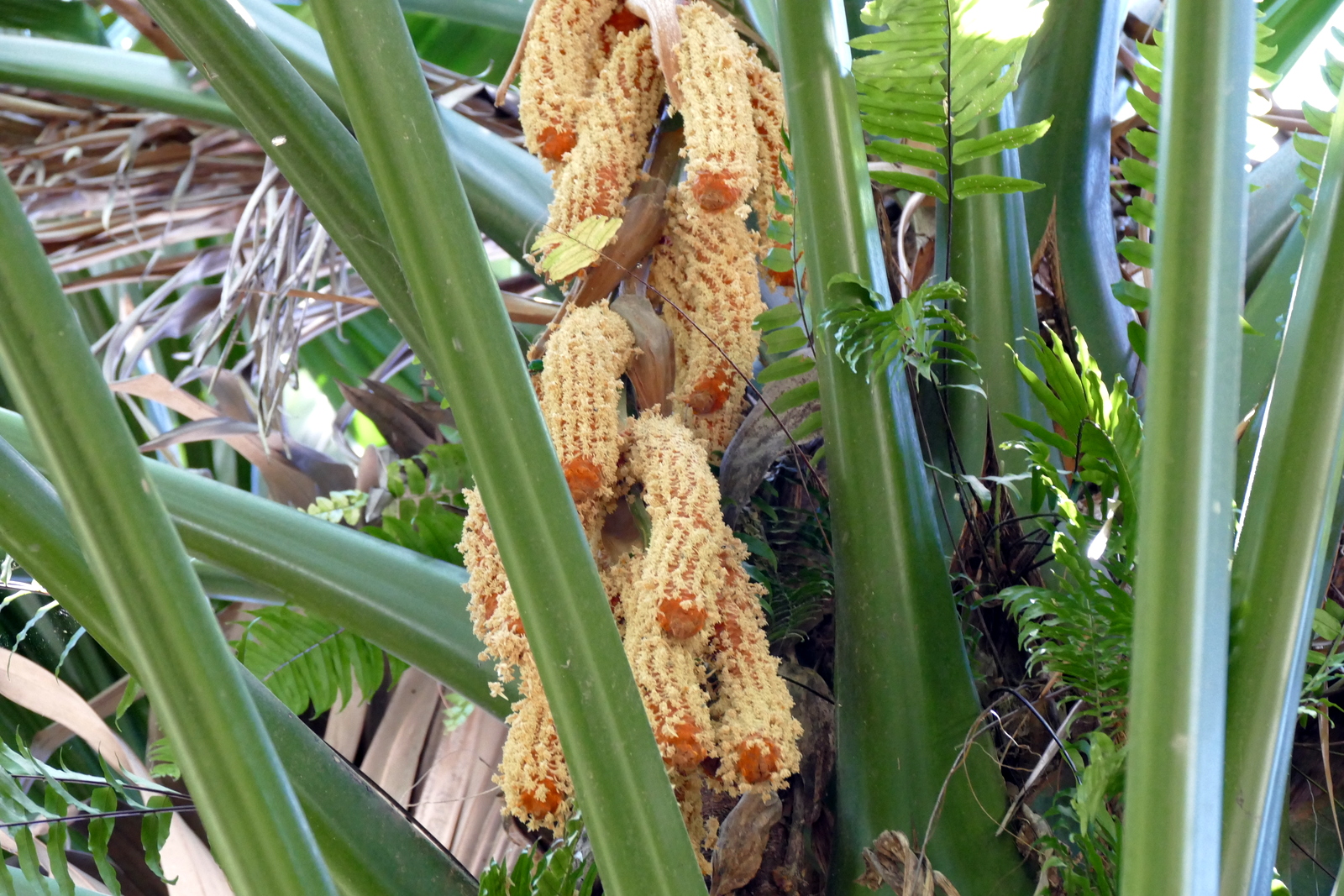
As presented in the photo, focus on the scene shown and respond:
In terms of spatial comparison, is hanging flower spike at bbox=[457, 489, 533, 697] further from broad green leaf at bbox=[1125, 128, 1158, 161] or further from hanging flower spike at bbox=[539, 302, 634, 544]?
broad green leaf at bbox=[1125, 128, 1158, 161]

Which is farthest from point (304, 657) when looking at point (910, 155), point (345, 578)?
point (910, 155)

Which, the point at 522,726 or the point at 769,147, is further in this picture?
the point at 769,147

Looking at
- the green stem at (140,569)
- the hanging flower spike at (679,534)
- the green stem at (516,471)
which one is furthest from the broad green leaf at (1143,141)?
the green stem at (140,569)

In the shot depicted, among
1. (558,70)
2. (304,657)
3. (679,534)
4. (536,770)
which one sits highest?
(558,70)

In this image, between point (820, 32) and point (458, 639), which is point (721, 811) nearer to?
point (458, 639)

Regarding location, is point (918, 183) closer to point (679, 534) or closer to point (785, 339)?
point (785, 339)

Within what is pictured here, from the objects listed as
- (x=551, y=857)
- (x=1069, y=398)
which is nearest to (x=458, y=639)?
(x=551, y=857)
